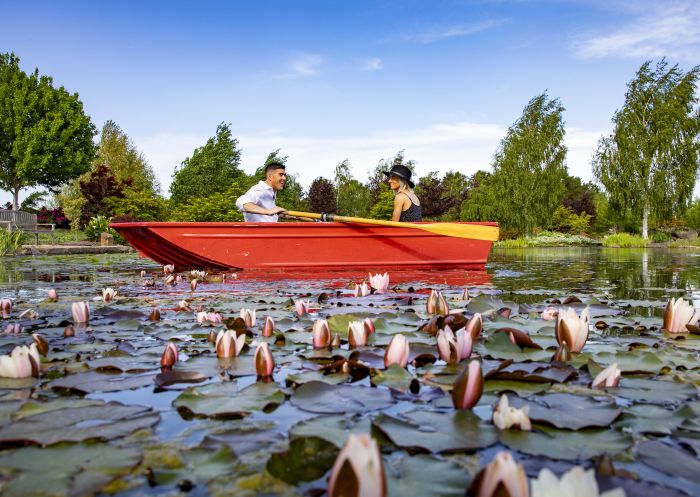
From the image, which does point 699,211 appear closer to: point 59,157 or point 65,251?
point 65,251

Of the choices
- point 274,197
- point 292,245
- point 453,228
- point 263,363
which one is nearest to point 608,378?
point 263,363

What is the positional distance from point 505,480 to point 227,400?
892 mm

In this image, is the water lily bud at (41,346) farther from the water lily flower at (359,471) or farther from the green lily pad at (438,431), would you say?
the water lily flower at (359,471)

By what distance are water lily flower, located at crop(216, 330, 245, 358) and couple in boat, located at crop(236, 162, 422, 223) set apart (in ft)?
18.9

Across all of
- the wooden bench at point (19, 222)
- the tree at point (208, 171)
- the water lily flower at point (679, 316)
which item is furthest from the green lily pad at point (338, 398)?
the tree at point (208, 171)

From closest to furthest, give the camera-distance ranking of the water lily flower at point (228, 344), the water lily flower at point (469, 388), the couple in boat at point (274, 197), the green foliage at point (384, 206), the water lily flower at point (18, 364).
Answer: the water lily flower at point (469, 388), the water lily flower at point (18, 364), the water lily flower at point (228, 344), the couple in boat at point (274, 197), the green foliage at point (384, 206)

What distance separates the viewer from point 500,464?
30.8 inches

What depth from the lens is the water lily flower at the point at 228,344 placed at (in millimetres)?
1974

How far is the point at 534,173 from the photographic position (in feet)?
101

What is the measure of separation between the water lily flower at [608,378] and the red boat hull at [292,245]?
5.98 meters

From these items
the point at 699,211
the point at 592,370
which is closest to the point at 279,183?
the point at 592,370

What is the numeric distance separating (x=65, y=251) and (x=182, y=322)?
14.2 metres

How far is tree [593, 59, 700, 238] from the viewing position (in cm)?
2702

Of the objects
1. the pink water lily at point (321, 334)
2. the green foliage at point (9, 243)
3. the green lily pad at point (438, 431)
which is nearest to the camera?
the green lily pad at point (438, 431)
